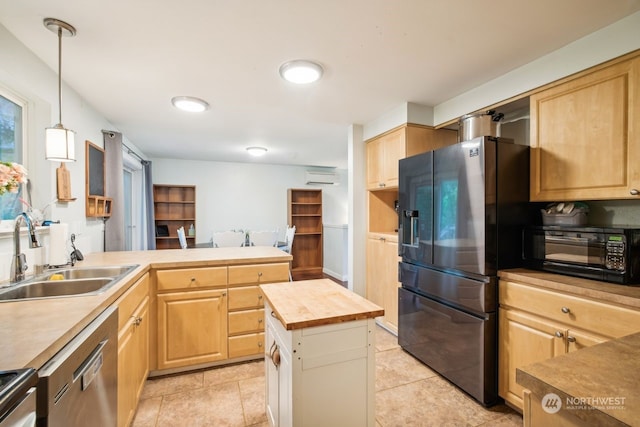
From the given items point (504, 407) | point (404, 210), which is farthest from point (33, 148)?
point (504, 407)

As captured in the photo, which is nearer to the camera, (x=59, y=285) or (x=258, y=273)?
(x=59, y=285)

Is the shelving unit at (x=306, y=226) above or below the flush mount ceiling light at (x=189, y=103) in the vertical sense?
below

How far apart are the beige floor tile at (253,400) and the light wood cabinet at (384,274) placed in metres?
1.45

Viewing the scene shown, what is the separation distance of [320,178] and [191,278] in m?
4.54

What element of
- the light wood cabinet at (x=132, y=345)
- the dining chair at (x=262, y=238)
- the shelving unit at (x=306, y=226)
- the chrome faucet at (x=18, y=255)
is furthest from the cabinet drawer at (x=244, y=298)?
the shelving unit at (x=306, y=226)

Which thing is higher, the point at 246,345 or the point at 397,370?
the point at 246,345

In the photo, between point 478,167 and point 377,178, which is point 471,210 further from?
point 377,178

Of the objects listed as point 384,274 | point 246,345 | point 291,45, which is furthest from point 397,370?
point 291,45

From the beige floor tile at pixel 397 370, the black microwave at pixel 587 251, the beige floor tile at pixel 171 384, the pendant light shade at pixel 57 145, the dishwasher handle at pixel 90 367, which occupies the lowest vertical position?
the beige floor tile at pixel 171 384

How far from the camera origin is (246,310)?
2328mm

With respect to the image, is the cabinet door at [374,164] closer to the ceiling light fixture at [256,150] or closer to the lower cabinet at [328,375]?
the ceiling light fixture at [256,150]

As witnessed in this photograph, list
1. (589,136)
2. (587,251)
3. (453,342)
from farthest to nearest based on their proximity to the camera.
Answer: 1. (453,342)
2. (589,136)
3. (587,251)

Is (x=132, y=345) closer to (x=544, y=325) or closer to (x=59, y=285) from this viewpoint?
(x=59, y=285)

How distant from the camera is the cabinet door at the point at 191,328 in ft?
6.97
